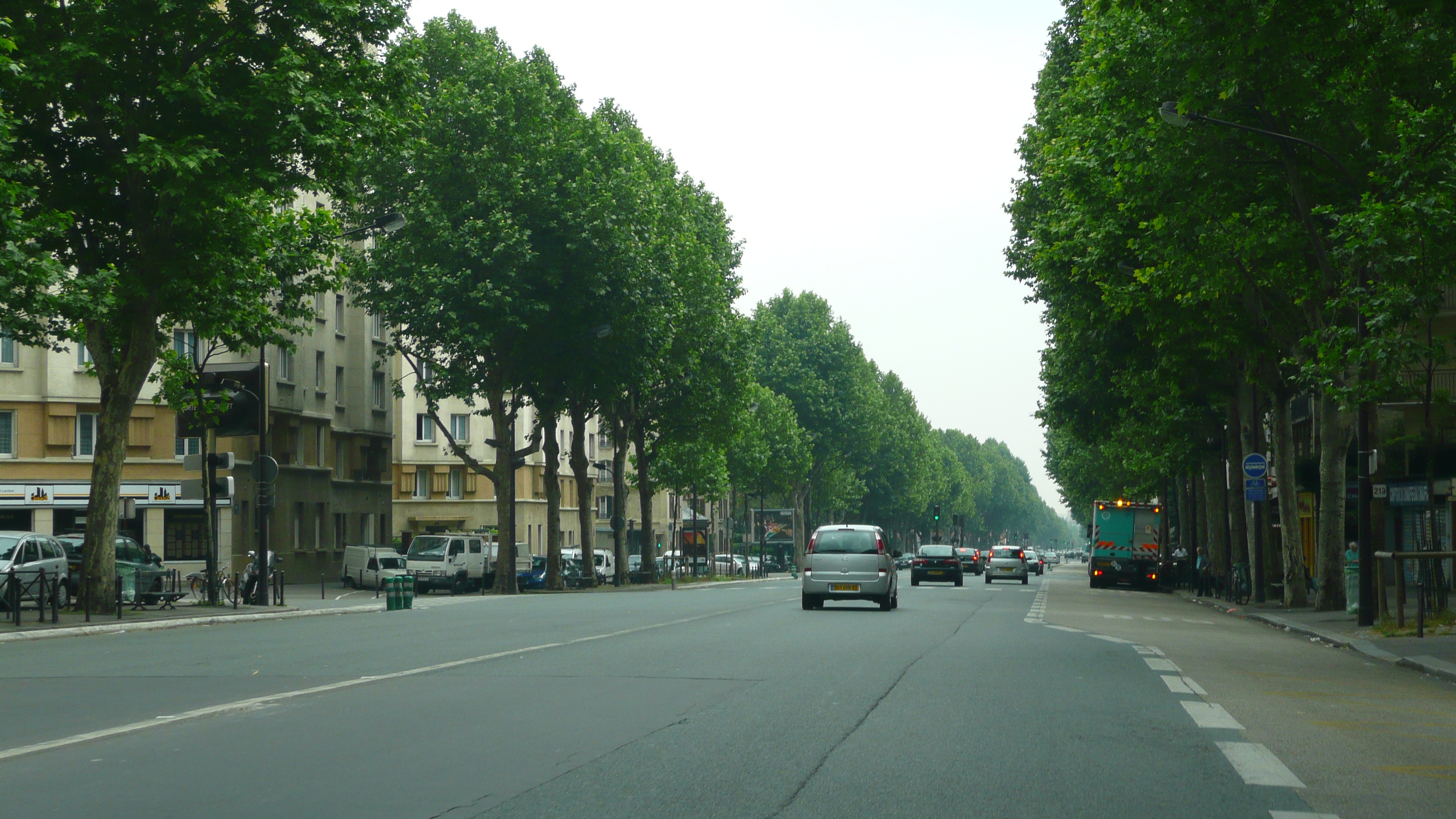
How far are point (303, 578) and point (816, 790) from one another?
181 feet

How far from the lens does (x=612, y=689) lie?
503 inches

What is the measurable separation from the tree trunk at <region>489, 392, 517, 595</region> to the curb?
12986 millimetres

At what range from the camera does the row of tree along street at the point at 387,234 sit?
1019 inches

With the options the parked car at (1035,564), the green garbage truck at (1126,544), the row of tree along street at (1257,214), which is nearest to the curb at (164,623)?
the row of tree along street at (1257,214)

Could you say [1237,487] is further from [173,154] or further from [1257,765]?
[1257,765]

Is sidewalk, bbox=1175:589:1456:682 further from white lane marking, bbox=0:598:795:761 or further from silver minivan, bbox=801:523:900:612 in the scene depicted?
white lane marking, bbox=0:598:795:761

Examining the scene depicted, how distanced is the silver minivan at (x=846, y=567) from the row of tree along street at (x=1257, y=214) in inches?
249

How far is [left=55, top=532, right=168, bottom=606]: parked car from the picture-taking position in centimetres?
3216

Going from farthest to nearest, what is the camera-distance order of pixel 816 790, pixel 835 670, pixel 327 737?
pixel 835 670 → pixel 327 737 → pixel 816 790

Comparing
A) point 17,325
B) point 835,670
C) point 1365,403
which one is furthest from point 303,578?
point 835,670

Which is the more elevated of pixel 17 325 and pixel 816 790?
pixel 17 325

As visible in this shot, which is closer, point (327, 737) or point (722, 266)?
point (327, 737)

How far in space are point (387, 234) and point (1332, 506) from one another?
1054 inches

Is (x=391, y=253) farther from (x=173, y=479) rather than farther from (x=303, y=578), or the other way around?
(x=303, y=578)
